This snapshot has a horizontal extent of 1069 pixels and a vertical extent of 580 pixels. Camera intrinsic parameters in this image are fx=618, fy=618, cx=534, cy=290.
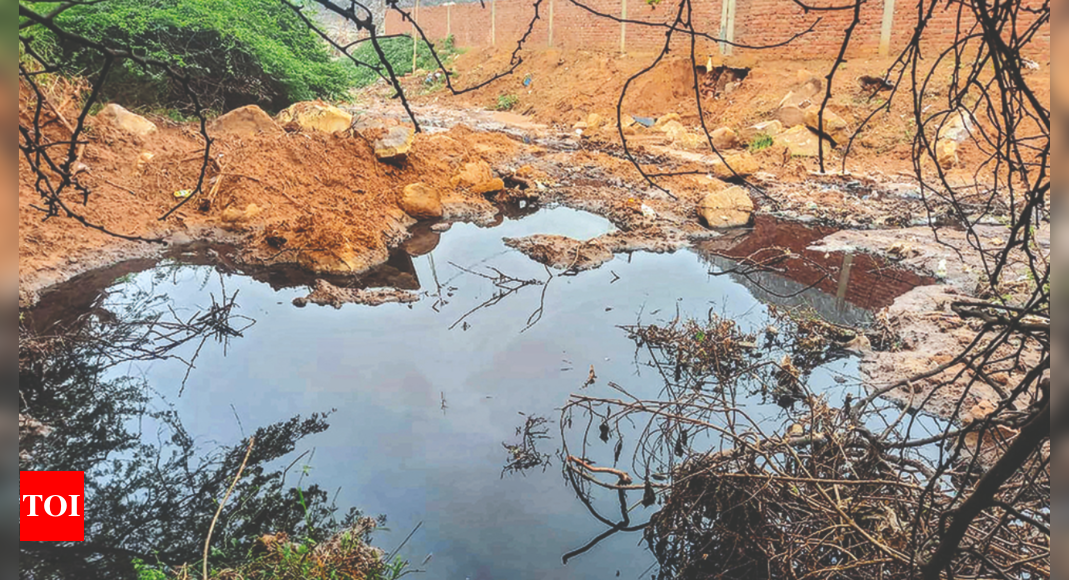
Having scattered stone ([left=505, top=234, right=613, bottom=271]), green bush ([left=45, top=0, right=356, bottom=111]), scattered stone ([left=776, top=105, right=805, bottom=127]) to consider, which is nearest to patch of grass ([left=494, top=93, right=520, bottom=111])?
green bush ([left=45, top=0, right=356, bottom=111])

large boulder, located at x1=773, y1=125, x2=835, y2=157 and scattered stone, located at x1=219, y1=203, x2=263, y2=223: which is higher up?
large boulder, located at x1=773, y1=125, x2=835, y2=157

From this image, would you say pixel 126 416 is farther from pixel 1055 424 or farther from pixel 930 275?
pixel 930 275

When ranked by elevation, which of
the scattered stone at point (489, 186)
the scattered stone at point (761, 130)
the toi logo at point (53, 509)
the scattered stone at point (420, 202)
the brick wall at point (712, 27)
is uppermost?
the brick wall at point (712, 27)

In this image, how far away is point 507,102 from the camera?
2031 cm

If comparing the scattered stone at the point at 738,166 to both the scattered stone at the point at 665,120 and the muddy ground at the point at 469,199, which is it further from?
the scattered stone at the point at 665,120

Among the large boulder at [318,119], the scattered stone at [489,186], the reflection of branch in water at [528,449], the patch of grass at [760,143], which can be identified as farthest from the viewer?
the patch of grass at [760,143]

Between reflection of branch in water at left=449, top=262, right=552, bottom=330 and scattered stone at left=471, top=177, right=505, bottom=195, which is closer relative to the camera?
reflection of branch in water at left=449, top=262, right=552, bottom=330

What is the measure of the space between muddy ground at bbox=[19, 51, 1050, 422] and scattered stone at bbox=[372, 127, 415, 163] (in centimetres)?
15

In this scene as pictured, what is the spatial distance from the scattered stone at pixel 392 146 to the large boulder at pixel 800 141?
6.94 m

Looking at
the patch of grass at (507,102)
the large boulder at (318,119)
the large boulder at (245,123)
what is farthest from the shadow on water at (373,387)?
the patch of grass at (507,102)

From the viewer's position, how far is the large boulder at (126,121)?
28.7ft

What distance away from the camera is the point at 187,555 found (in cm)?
319

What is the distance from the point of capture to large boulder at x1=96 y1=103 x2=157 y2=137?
8.75 metres

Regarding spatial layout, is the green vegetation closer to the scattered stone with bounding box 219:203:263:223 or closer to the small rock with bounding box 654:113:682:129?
the small rock with bounding box 654:113:682:129
